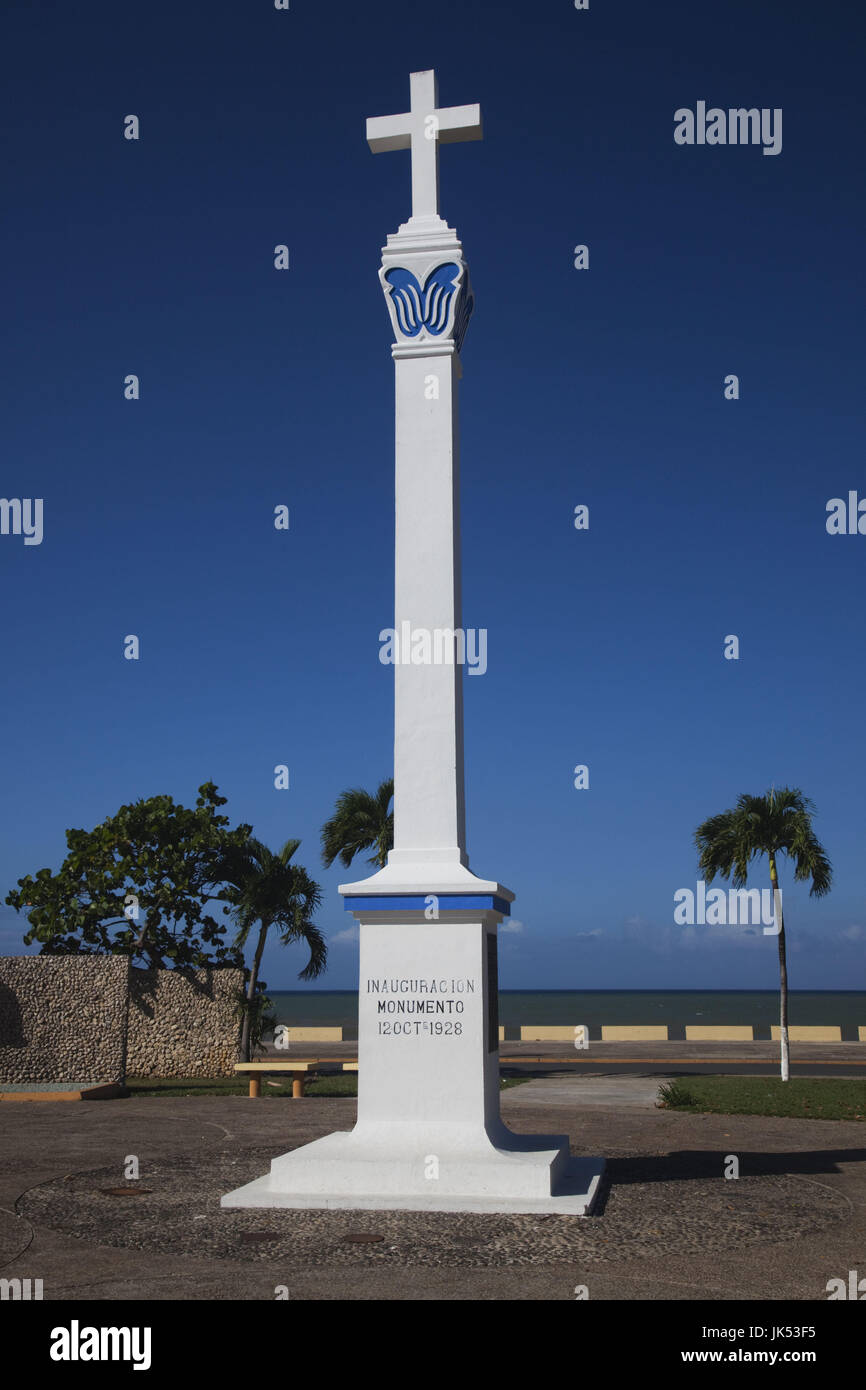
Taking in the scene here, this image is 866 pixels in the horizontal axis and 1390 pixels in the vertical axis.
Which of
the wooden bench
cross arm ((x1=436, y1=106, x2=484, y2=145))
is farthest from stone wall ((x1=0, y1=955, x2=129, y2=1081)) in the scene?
cross arm ((x1=436, y1=106, x2=484, y2=145))

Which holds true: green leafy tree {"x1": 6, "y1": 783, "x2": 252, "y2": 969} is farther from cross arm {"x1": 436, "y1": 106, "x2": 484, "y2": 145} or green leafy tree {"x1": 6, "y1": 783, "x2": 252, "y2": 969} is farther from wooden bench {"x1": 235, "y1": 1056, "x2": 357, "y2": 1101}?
cross arm {"x1": 436, "y1": 106, "x2": 484, "y2": 145}

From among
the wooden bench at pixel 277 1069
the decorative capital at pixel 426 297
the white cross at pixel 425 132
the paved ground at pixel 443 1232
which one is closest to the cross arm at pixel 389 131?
the white cross at pixel 425 132

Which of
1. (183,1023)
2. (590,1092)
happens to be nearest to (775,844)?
(590,1092)

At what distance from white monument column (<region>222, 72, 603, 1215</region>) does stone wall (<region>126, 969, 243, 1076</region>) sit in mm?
14450

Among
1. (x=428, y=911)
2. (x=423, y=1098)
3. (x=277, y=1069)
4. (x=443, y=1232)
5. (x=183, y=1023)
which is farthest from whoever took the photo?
(x=183, y=1023)

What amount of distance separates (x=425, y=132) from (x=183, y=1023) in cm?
1877

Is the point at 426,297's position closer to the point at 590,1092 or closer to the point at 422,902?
the point at 422,902

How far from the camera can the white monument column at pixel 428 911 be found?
33.3 ft

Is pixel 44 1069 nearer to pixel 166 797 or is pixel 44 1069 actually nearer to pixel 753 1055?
pixel 166 797

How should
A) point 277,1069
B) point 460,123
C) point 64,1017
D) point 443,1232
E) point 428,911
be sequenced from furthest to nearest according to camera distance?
point 277,1069
point 64,1017
point 460,123
point 428,911
point 443,1232

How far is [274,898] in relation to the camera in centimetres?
2592

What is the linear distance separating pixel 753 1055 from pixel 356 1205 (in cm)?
2619

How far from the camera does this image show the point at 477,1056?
10.5 meters

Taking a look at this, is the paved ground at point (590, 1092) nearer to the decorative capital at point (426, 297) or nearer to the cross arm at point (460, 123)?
the decorative capital at point (426, 297)
